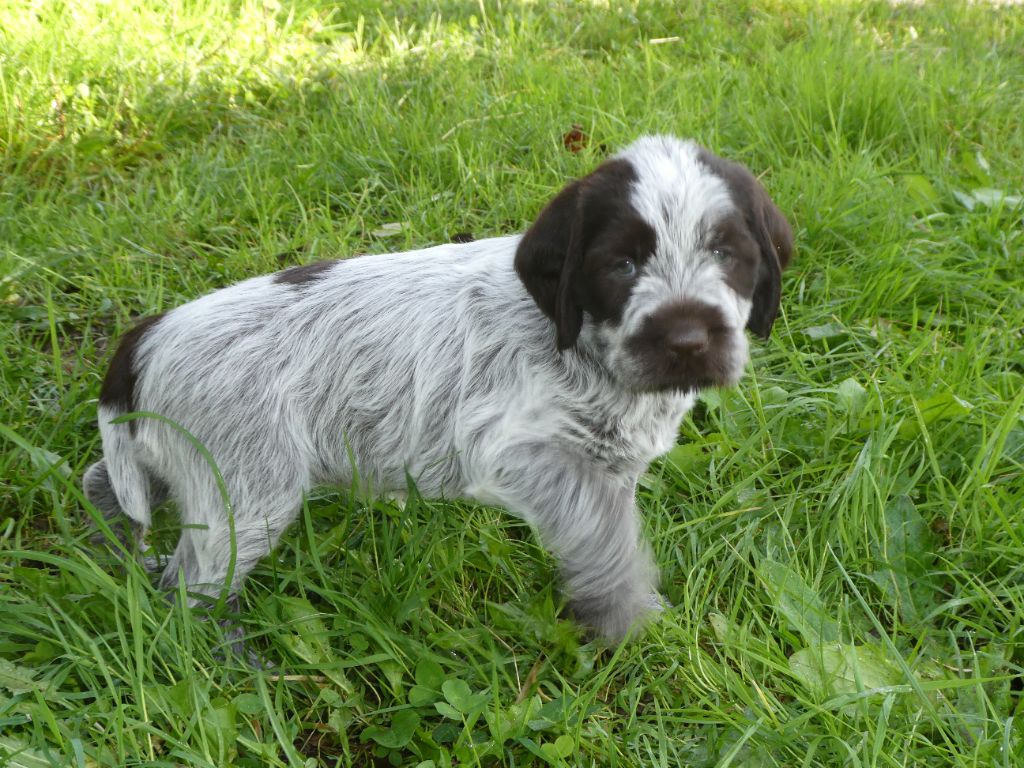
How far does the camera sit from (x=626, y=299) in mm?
2795

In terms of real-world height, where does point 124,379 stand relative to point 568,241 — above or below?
below

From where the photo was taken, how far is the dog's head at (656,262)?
2.73 m

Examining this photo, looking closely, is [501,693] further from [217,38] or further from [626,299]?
[217,38]

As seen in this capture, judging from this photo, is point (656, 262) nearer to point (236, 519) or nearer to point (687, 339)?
point (687, 339)

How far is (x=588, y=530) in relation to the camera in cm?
299

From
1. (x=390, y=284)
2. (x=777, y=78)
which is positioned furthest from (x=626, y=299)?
(x=777, y=78)

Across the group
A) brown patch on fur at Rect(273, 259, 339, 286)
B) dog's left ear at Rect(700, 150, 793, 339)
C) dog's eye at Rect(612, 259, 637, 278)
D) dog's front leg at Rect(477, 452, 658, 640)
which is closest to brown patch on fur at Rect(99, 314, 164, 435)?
brown patch on fur at Rect(273, 259, 339, 286)

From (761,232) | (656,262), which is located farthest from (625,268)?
(761,232)

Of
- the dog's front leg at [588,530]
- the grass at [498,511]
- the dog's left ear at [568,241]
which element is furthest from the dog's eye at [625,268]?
the grass at [498,511]

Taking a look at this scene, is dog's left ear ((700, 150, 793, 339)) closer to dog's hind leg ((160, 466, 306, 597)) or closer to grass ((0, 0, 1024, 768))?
grass ((0, 0, 1024, 768))

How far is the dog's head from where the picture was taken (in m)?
2.73

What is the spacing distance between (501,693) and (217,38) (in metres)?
4.67

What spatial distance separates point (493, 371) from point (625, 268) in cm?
58

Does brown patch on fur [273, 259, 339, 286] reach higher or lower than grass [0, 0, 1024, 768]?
higher
